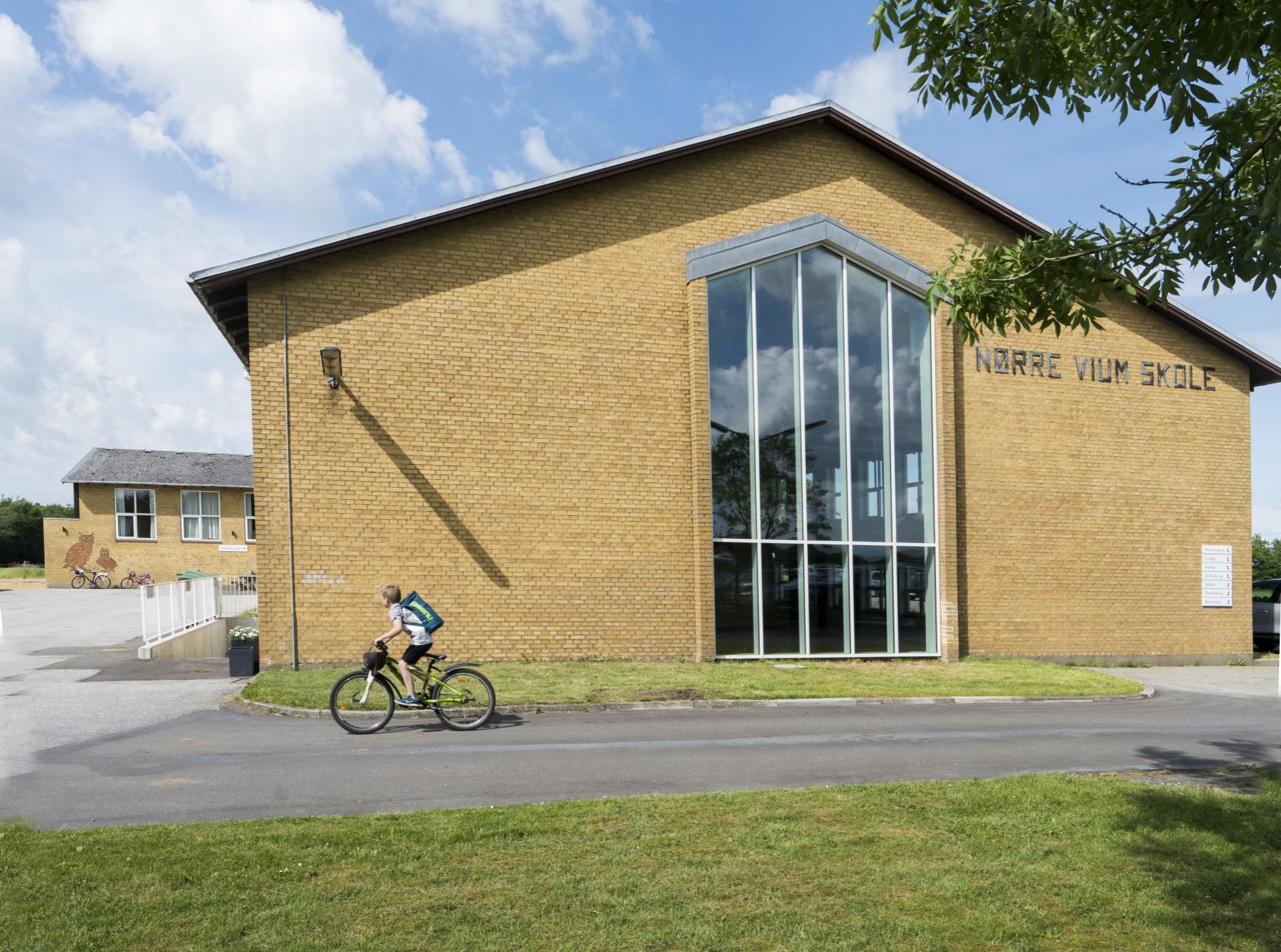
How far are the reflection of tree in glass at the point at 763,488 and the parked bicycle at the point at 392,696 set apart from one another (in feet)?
22.5

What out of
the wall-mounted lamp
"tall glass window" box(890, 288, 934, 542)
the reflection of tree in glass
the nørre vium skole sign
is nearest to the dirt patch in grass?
the reflection of tree in glass

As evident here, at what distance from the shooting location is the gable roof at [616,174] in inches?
568

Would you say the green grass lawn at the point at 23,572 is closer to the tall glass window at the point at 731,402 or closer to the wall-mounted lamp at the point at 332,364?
the wall-mounted lamp at the point at 332,364

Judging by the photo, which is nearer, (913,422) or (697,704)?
(697,704)

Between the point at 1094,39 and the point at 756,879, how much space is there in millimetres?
5711

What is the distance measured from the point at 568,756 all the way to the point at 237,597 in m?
20.0

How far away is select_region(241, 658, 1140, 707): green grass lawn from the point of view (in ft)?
40.1

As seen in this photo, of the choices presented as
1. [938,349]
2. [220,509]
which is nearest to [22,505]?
[220,509]

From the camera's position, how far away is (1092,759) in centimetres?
920

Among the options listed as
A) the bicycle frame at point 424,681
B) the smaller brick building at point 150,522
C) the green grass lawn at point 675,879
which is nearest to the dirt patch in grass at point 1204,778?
the green grass lawn at point 675,879

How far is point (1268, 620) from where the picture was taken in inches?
871

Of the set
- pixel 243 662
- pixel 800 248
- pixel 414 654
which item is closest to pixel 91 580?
pixel 243 662

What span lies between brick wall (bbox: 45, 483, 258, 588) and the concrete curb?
110ft

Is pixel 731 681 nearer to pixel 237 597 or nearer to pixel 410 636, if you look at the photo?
pixel 410 636
